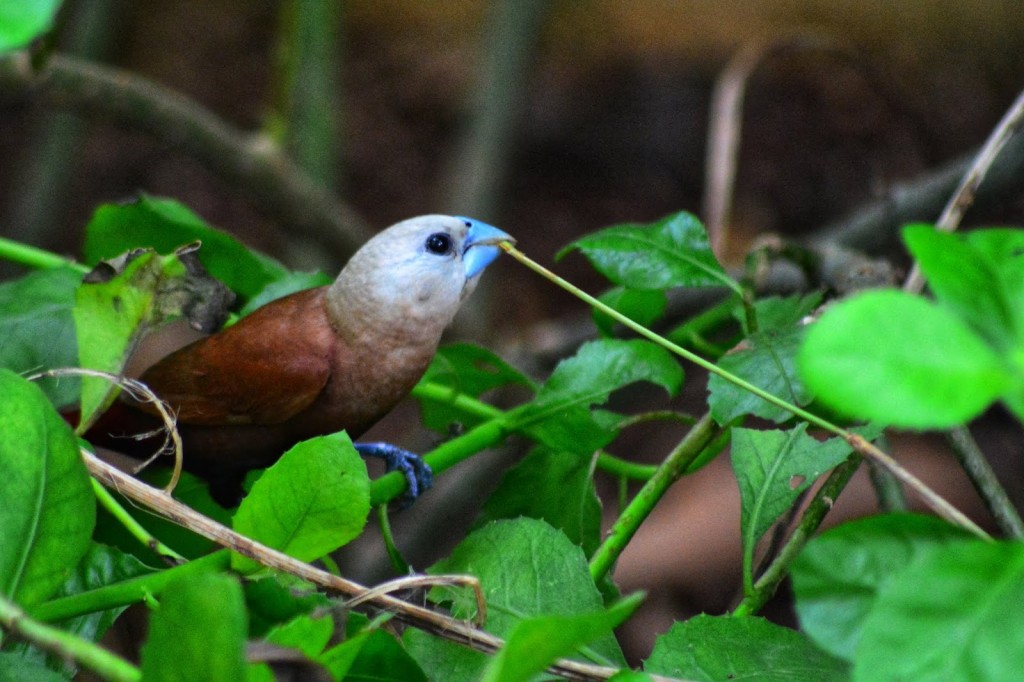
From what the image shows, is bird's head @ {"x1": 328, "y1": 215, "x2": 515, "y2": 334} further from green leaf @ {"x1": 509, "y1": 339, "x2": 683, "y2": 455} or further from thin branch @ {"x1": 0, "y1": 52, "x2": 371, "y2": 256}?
thin branch @ {"x1": 0, "y1": 52, "x2": 371, "y2": 256}

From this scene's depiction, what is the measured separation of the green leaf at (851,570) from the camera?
523 millimetres

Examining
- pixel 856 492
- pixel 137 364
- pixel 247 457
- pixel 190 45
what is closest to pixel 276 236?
pixel 190 45

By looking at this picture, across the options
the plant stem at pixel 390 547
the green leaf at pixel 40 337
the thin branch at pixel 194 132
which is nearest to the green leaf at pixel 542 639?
the plant stem at pixel 390 547

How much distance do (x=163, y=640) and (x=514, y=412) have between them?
447mm

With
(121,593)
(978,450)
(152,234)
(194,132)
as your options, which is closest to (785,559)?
(978,450)

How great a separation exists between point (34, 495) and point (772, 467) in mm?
492

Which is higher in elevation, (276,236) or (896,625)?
(896,625)

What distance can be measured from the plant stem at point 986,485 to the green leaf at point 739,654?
0.54 ft

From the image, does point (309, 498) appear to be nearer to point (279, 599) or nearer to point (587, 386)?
point (279, 599)

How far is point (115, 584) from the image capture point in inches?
26.7

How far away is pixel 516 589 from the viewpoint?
704 millimetres

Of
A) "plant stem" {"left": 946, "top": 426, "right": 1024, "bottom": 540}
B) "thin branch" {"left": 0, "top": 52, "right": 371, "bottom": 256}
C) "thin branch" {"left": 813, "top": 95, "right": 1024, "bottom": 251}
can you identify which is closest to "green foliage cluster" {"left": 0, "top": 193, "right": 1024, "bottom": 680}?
"plant stem" {"left": 946, "top": 426, "right": 1024, "bottom": 540}

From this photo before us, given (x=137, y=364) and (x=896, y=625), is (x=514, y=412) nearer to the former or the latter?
(x=896, y=625)

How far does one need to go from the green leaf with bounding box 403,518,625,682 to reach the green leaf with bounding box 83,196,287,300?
16.8 inches
